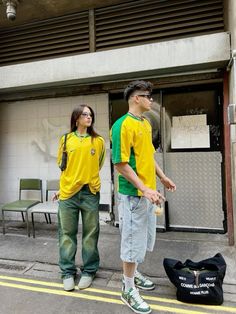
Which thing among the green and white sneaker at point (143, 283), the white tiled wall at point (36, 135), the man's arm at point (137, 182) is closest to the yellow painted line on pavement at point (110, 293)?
the green and white sneaker at point (143, 283)

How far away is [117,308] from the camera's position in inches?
109

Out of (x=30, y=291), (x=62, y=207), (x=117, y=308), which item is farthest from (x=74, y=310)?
(x=62, y=207)

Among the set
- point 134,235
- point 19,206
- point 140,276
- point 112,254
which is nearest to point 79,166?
point 134,235

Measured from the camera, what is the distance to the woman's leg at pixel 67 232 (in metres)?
3.20

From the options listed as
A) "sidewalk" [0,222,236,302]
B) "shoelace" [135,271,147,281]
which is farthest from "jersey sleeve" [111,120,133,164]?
"sidewalk" [0,222,236,302]

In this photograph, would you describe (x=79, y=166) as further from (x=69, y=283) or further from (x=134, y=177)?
(x=69, y=283)

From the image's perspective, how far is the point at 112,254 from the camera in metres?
4.02

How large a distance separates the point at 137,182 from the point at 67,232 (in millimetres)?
1202

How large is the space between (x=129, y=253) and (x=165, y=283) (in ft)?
2.79

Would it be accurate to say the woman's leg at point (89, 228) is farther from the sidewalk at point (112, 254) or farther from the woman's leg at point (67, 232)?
the sidewalk at point (112, 254)

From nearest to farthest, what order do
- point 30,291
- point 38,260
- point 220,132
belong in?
point 30,291 → point 38,260 → point 220,132

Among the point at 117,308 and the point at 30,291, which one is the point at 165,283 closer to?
the point at 117,308

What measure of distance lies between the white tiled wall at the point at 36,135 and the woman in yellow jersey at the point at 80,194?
1.93 m

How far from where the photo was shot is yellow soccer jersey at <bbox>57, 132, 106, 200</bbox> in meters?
3.14
